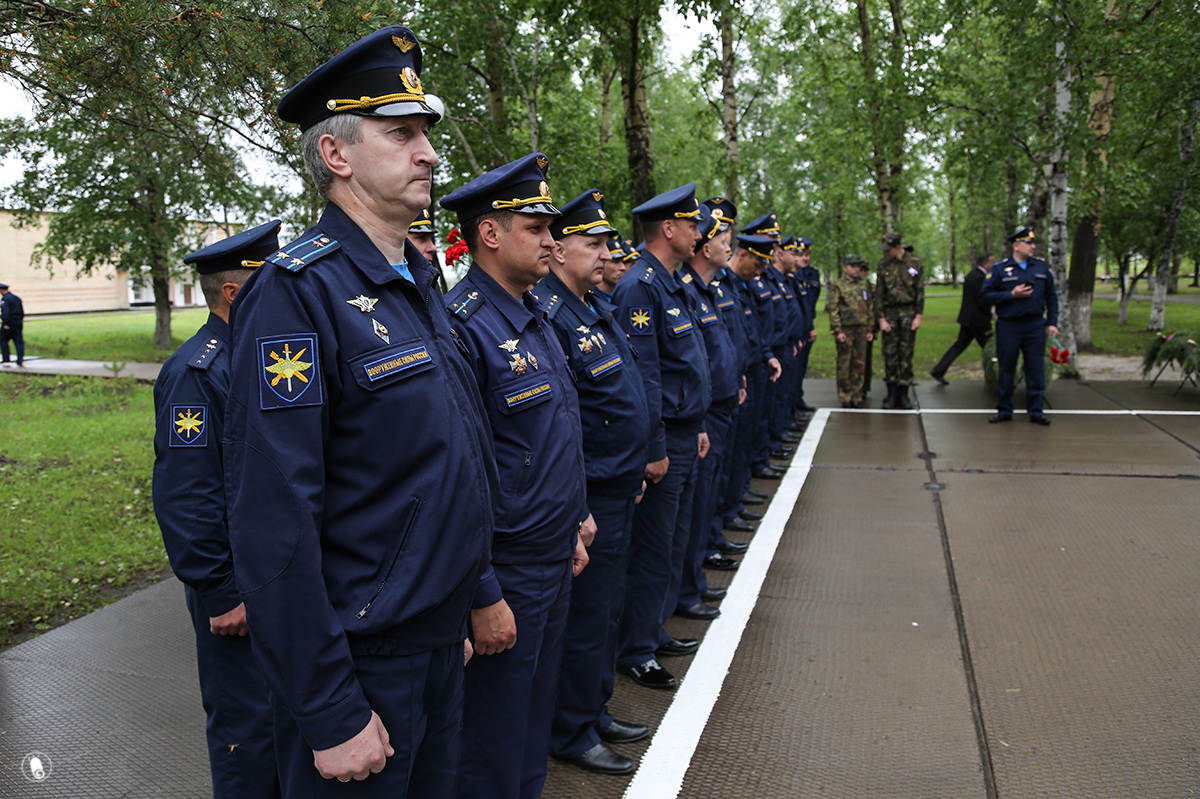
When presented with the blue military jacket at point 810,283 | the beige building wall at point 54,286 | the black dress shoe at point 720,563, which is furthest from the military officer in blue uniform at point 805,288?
the beige building wall at point 54,286

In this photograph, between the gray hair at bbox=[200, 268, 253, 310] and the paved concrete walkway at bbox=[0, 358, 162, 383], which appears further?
the paved concrete walkway at bbox=[0, 358, 162, 383]

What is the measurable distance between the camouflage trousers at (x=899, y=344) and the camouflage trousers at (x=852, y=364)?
12.2 inches

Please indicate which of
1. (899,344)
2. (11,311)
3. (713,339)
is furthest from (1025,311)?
(11,311)

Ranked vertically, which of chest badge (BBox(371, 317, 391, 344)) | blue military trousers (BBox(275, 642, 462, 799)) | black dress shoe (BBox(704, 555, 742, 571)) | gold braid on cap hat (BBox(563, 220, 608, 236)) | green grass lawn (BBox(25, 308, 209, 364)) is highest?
gold braid on cap hat (BBox(563, 220, 608, 236))

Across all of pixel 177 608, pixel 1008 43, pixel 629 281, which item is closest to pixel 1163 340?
pixel 1008 43

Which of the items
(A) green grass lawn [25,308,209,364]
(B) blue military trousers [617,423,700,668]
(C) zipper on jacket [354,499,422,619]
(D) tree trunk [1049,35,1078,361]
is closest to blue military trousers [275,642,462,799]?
(C) zipper on jacket [354,499,422,619]

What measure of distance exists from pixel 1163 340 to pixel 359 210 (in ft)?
39.7

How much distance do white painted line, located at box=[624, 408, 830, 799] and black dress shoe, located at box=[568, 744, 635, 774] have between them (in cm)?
6

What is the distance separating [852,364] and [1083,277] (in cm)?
839

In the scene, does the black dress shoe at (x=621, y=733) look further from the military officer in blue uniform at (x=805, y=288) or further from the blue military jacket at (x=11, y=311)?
the blue military jacket at (x=11, y=311)

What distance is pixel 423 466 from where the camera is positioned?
177 centimetres

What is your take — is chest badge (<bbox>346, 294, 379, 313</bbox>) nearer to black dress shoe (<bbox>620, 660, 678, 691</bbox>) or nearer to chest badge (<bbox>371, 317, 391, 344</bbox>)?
chest badge (<bbox>371, 317, 391, 344</bbox>)

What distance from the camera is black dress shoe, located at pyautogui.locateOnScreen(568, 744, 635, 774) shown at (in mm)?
3379

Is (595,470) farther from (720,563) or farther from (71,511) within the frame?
(71,511)
